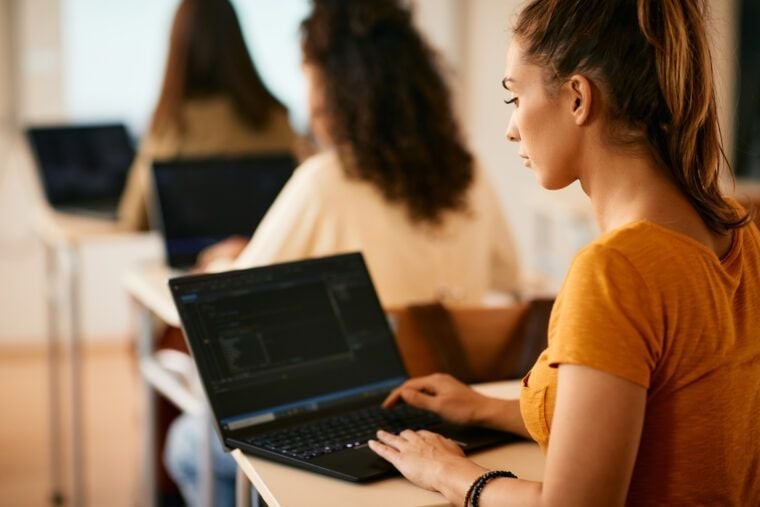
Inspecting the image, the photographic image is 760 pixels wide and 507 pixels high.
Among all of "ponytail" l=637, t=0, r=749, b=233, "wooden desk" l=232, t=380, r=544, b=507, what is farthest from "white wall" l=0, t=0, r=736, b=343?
"ponytail" l=637, t=0, r=749, b=233

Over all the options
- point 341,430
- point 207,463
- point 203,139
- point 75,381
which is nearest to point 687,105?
point 341,430

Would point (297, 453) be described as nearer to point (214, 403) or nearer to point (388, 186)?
point (214, 403)

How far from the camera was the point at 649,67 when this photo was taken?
108 cm

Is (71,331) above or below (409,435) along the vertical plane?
below

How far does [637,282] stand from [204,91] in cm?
239

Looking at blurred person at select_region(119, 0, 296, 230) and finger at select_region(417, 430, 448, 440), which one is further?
blurred person at select_region(119, 0, 296, 230)

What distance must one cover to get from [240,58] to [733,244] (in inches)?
89.6

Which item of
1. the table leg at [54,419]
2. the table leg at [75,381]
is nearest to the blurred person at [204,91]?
the table leg at [75,381]

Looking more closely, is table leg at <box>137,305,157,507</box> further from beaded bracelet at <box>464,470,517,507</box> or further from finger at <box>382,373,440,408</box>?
beaded bracelet at <box>464,470,517,507</box>

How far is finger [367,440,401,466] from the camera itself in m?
1.25

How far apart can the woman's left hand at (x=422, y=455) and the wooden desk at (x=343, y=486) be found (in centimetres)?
2

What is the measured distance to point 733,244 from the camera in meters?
1.14

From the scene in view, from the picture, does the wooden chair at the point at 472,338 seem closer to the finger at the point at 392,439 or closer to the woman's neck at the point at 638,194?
the finger at the point at 392,439

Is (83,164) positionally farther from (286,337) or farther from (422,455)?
(422,455)
